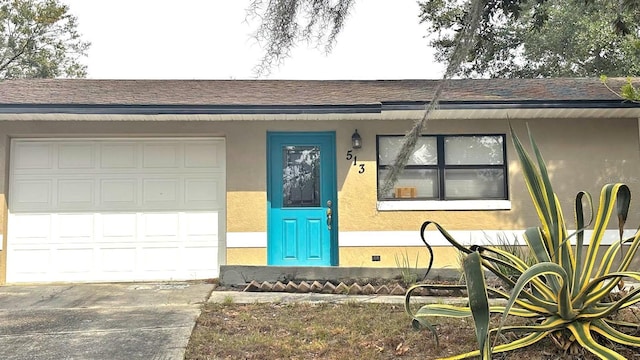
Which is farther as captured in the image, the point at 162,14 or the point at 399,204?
the point at 399,204

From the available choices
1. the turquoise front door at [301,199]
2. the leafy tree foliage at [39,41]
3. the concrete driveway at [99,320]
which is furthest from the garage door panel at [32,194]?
the leafy tree foliage at [39,41]

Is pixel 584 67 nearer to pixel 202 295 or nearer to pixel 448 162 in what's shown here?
pixel 448 162

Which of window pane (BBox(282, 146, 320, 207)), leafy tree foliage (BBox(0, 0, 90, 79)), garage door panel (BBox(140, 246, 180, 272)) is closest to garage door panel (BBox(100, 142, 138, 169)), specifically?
garage door panel (BBox(140, 246, 180, 272))

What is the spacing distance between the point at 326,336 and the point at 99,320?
253 centimetres

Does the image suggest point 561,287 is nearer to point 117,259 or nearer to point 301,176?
point 301,176

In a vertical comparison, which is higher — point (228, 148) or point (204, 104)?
point (204, 104)

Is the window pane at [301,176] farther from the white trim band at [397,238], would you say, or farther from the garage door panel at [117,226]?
the garage door panel at [117,226]

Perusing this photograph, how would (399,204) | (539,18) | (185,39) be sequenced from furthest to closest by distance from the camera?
(399,204) → (539,18) → (185,39)

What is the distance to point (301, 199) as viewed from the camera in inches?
320

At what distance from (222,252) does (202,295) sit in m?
1.45

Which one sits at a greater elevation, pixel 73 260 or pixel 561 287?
pixel 561 287

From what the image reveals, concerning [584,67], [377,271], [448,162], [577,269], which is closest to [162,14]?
[577,269]

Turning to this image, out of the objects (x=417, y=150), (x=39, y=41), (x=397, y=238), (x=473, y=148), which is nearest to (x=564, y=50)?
(x=473, y=148)

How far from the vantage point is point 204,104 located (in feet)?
24.6
